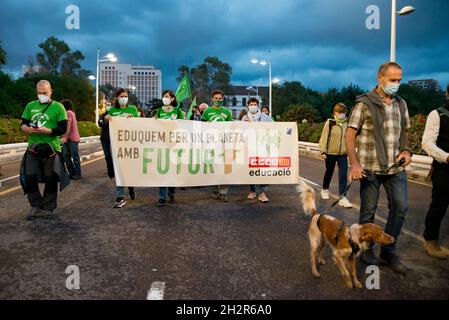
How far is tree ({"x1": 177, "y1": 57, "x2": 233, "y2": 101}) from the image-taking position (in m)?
130

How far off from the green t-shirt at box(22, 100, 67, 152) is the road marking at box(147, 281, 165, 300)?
3.52 metres

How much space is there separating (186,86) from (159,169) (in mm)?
3274

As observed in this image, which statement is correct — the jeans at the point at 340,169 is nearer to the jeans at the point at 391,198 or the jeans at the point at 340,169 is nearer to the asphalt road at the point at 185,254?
the asphalt road at the point at 185,254

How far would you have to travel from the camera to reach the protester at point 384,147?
163 inches

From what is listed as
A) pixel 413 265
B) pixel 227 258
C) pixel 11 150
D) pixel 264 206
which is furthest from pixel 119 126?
pixel 11 150

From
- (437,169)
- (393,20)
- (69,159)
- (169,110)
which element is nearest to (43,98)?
(169,110)

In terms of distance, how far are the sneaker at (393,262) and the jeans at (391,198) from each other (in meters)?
0.05

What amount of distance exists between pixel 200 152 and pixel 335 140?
275 centimetres

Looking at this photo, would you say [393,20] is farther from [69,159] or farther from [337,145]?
[69,159]

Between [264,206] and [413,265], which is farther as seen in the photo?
[264,206]

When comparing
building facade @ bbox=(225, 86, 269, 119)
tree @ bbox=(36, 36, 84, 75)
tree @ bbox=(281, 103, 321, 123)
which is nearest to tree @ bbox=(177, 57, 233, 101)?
building facade @ bbox=(225, 86, 269, 119)

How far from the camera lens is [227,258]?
4422 millimetres
